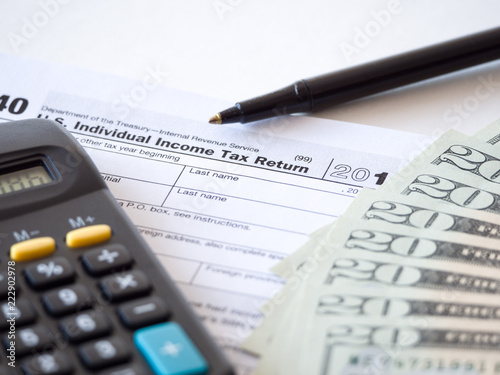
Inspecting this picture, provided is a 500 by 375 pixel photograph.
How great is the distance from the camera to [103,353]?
0.94ft

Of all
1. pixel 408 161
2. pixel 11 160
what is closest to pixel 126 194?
pixel 11 160

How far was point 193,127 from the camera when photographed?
48cm

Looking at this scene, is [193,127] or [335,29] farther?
[335,29]

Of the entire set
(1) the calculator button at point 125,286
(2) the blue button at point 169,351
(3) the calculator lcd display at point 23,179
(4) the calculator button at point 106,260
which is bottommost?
(2) the blue button at point 169,351

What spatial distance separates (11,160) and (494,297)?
28 centimetres

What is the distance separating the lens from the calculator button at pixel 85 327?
29 centimetres

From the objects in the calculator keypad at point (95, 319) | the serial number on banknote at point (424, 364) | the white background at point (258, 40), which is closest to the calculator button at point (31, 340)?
the calculator keypad at point (95, 319)

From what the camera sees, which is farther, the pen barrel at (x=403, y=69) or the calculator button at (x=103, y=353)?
the pen barrel at (x=403, y=69)

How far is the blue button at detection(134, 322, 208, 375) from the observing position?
282 mm

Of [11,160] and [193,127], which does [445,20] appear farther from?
[11,160]

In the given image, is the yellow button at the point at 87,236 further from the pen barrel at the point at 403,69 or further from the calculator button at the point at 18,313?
the pen barrel at the point at 403,69

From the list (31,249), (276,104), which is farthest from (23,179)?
(276,104)

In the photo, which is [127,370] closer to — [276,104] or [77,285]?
[77,285]

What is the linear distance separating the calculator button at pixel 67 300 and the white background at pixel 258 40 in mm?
239
